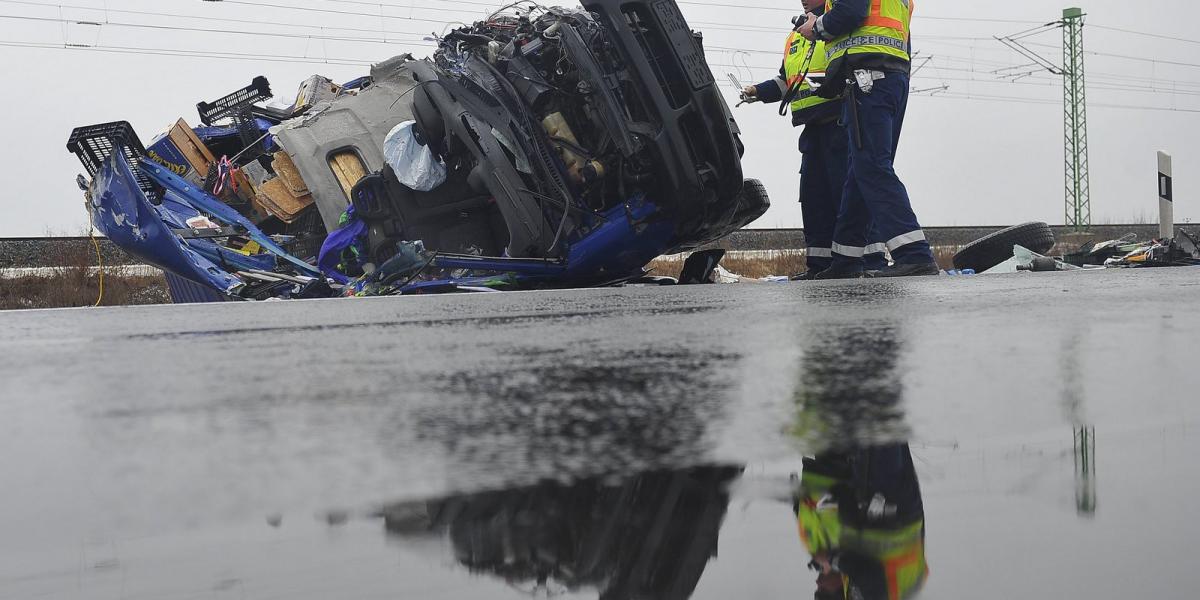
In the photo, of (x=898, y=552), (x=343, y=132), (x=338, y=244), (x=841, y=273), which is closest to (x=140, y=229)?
(x=338, y=244)

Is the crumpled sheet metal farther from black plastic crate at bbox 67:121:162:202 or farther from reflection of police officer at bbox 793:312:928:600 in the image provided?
reflection of police officer at bbox 793:312:928:600

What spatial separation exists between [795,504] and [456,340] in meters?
1.44

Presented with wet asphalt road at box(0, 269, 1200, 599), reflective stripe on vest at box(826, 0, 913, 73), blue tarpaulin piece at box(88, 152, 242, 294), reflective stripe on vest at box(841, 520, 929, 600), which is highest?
reflective stripe on vest at box(826, 0, 913, 73)

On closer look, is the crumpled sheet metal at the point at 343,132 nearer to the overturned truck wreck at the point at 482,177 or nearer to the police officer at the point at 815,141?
→ the overturned truck wreck at the point at 482,177

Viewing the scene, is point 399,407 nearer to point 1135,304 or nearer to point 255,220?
point 1135,304

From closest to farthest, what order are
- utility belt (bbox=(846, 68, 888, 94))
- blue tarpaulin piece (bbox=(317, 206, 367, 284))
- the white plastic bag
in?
utility belt (bbox=(846, 68, 888, 94)) → the white plastic bag → blue tarpaulin piece (bbox=(317, 206, 367, 284))

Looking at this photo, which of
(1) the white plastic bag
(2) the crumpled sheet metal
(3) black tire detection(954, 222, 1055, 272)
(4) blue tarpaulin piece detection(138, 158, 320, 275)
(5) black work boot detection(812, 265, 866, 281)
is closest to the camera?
(5) black work boot detection(812, 265, 866, 281)

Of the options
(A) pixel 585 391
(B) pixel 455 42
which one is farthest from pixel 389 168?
(A) pixel 585 391

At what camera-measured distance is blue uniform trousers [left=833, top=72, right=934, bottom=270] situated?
525 centimetres

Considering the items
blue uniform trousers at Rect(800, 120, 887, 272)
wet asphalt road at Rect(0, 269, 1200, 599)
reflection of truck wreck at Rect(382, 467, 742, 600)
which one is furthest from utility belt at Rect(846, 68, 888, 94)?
reflection of truck wreck at Rect(382, 467, 742, 600)

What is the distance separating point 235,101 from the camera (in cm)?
899

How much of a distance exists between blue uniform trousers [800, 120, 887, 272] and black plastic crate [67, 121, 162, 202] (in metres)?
4.55

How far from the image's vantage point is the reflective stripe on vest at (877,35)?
5.41 m

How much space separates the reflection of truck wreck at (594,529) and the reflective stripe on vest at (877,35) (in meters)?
5.13
